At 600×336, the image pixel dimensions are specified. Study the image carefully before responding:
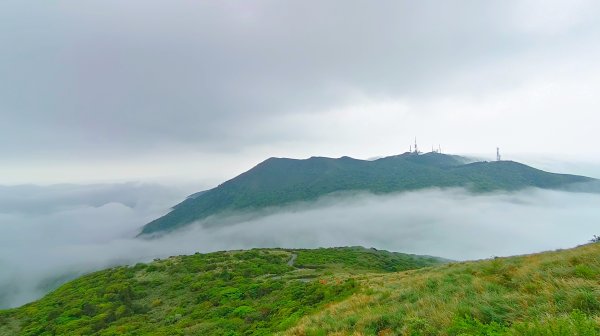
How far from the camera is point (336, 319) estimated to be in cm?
1324

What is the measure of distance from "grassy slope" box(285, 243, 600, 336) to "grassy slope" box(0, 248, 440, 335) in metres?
6.07

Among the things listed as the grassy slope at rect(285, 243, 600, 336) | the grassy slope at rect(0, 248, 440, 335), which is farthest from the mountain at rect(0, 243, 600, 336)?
the grassy slope at rect(0, 248, 440, 335)

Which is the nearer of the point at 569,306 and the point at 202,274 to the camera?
the point at 569,306

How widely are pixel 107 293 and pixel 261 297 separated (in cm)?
2619

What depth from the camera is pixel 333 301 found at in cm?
2083

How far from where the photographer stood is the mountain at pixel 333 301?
28.3 ft

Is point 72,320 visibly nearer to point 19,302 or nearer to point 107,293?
point 107,293

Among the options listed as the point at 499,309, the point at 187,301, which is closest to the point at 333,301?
the point at 499,309

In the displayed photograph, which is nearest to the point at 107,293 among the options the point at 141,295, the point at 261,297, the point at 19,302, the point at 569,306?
the point at 141,295

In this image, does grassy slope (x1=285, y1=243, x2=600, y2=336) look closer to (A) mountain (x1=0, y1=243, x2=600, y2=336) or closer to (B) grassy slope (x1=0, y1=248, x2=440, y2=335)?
(A) mountain (x1=0, y1=243, x2=600, y2=336)

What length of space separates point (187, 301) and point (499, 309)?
33.8m

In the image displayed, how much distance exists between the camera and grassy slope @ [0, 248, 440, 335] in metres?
23.1

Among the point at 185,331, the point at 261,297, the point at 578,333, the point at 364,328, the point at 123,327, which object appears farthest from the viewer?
the point at 261,297

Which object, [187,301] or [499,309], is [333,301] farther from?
[187,301]
